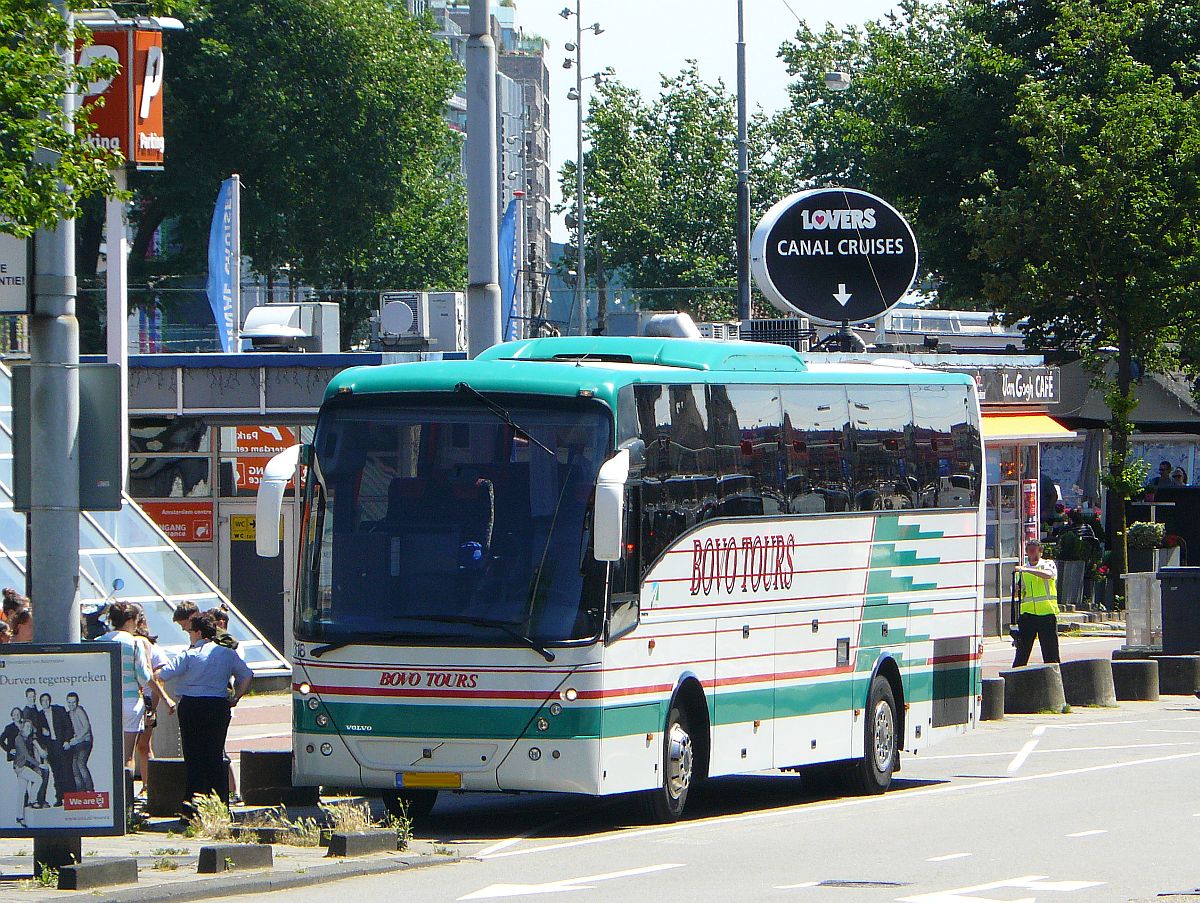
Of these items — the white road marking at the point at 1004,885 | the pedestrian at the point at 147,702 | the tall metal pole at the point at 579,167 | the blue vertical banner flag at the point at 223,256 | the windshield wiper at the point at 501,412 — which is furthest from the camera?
the tall metal pole at the point at 579,167

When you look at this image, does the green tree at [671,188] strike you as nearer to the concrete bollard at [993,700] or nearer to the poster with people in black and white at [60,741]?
the concrete bollard at [993,700]

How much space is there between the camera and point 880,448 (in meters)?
17.5

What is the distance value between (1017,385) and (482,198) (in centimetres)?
1765

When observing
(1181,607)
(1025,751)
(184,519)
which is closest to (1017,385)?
(1181,607)

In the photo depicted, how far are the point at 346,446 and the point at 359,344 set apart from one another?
5612 cm

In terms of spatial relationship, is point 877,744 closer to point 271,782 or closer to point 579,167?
point 271,782

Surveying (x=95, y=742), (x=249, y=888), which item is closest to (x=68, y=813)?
(x=95, y=742)

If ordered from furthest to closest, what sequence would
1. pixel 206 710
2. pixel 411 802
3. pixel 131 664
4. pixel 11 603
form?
pixel 11 603, pixel 411 802, pixel 131 664, pixel 206 710

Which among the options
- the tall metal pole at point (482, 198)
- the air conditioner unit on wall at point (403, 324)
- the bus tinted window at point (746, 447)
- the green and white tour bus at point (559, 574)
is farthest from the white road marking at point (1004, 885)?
the air conditioner unit on wall at point (403, 324)

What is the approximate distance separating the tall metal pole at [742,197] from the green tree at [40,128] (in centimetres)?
3002

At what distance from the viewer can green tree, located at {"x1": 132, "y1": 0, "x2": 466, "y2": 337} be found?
203ft

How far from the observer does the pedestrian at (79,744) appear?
37.6ft

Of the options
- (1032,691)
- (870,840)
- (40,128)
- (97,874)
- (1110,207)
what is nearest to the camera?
(97,874)

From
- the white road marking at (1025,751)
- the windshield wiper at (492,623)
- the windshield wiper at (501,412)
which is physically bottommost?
the white road marking at (1025,751)
